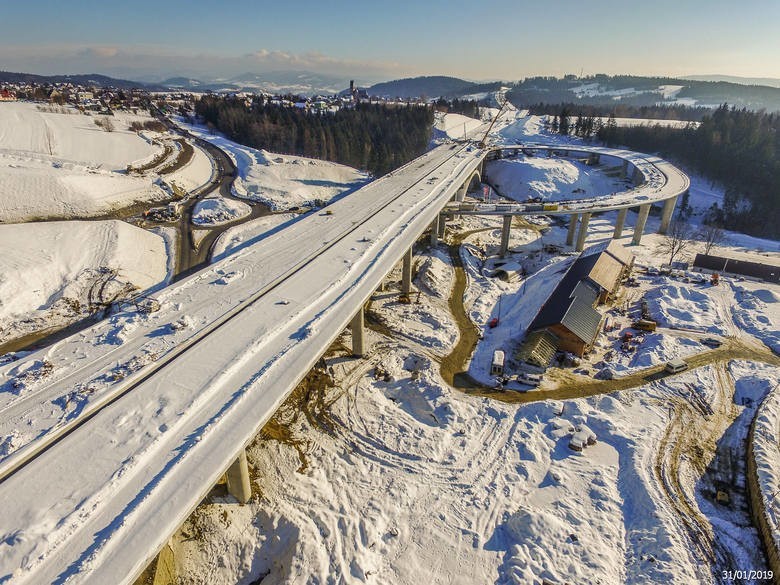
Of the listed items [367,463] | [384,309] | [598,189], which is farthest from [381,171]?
[367,463]

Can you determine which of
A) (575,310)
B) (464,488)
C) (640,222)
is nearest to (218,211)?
(575,310)

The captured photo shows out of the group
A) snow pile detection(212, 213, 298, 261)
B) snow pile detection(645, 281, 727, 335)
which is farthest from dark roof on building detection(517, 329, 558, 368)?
snow pile detection(212, 213, 298, 261)

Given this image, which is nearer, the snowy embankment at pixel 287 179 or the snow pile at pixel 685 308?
the snow pile at pixel 685 308

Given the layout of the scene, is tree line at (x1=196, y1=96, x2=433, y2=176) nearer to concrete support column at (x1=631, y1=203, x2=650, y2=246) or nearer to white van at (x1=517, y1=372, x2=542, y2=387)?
concrete support column at (x1=631, y1=203, x2=650, y2=246)

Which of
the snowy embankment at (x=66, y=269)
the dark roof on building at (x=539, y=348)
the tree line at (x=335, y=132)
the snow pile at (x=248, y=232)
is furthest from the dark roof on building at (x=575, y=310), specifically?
the tree line at (x=335, y=132)

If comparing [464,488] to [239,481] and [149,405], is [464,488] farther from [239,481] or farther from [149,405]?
[149,405]

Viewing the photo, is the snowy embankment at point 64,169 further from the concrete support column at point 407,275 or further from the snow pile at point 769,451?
the snow pile at point 769,451

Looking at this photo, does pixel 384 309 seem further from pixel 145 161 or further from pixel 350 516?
pixel 145 161

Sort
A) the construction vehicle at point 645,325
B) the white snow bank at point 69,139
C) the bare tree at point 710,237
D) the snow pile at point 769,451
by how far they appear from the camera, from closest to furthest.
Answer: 1. the snow pile at point 769,451
2. the construction vehicle at point 645,325
3. the bare tree at point 710,237
4. the white snow bank at point 69,139
